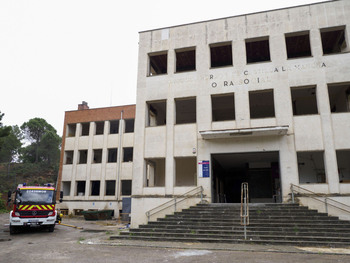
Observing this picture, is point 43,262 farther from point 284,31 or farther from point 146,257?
point 284,31

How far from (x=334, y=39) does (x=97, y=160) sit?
2640 centimetres

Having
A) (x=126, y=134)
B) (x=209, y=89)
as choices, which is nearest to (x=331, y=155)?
(x=209, y=89)

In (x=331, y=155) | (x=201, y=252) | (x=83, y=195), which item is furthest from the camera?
(x=83, y=195)

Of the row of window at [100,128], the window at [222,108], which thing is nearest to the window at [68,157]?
the row of window at [100,128]

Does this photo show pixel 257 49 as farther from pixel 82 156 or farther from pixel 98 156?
pixel 82 156

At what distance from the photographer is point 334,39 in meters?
16.5

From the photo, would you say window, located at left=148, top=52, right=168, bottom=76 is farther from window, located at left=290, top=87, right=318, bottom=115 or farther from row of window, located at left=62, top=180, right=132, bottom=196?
row of window, located at left=62, top=180, right=132, bottom=196

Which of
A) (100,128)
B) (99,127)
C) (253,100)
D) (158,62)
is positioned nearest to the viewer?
(253,100)

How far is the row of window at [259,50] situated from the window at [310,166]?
602cm

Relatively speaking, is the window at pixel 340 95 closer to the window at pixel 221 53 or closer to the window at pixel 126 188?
the window at pixel 221 53

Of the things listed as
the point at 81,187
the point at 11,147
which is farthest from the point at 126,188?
the point at 11,147

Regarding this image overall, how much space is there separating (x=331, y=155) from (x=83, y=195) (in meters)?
24.6

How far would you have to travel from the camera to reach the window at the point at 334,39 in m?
15.4

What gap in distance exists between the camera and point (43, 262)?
7871 mm
